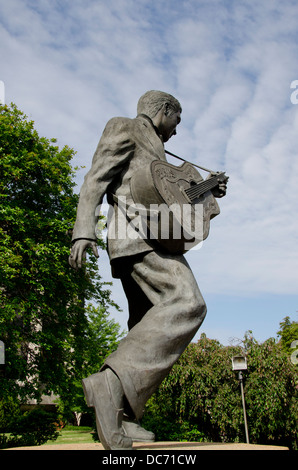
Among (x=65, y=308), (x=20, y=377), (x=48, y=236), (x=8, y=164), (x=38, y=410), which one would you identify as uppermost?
(x=8, y=164)

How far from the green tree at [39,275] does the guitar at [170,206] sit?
36.1 ft

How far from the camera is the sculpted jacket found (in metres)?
3.40

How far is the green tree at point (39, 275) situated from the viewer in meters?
14.6

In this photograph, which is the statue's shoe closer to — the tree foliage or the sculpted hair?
the sculpted hair

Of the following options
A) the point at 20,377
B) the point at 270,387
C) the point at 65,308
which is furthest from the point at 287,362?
the point at 20,377

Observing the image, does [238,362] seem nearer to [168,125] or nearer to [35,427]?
[35,427]

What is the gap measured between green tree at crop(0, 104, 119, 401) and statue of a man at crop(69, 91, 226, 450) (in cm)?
1061

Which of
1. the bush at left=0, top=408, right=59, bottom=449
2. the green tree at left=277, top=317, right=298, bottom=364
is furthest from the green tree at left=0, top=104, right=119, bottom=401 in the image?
the green tree at left=277, top=317, right=298, bottom=364

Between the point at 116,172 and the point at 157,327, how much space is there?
4.42ft

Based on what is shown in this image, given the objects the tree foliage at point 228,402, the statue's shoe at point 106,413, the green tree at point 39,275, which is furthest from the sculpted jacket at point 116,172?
the tree foliage at point 228,402
